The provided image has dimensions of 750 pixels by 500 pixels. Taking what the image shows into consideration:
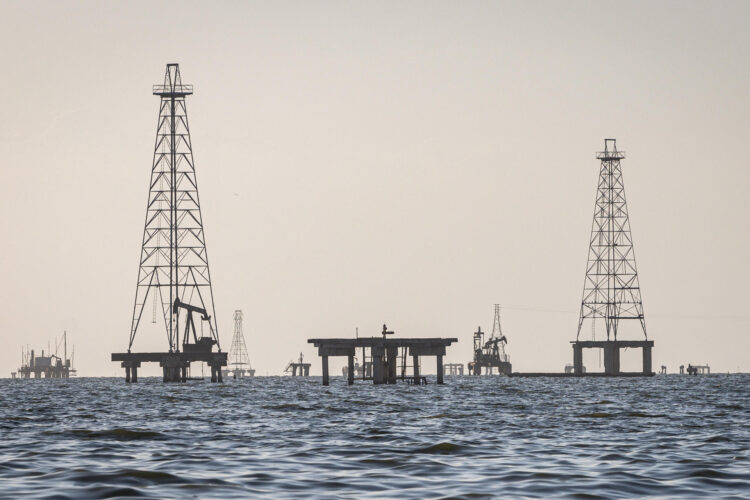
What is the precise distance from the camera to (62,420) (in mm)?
44500

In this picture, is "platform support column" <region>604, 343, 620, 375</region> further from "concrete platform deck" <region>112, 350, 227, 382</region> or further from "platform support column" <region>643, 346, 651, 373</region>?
"concrete platform deck" <region>112, 350, 227, 382</region>

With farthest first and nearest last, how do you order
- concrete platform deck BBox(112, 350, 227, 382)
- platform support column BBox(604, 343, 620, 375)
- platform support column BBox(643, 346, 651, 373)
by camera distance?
platform support column BBox(643, 346, 651, 373), platform support column BBox(604, 343, 620, 375), concrete platform deck BBox(112, 350, 227, 382)

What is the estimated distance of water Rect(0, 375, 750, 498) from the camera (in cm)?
2255

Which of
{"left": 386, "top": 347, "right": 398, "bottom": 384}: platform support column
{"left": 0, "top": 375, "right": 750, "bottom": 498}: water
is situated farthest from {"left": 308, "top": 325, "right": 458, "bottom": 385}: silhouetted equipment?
{"left": 0, "top": 375, "right": 750, "bottom": 498}: water

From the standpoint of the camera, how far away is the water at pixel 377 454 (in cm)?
2255

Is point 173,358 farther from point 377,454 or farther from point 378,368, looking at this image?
point 377,454

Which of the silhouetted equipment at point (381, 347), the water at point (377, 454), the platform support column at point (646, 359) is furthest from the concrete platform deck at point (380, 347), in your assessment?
the platform support column at point (646, 359)

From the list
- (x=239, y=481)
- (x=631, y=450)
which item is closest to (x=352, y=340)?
(x=631, y=450)

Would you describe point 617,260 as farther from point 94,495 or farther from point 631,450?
point 94,495

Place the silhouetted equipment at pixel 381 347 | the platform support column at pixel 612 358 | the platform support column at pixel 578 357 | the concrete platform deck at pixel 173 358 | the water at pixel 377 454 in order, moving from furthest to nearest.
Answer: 1. the platform support column at pixel 578 357
2. the platform support column at pixel 612 358
3. the concrete platform deck at pixel 173 358
4. the silhouetted equipment at pixel 381 347
5. the water at pixel 377 454

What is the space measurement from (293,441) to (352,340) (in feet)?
226

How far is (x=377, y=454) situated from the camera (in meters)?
29.1

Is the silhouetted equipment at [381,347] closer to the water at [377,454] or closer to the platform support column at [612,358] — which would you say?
the water at [377,454]

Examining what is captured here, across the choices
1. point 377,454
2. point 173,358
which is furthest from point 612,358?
point 377,454
